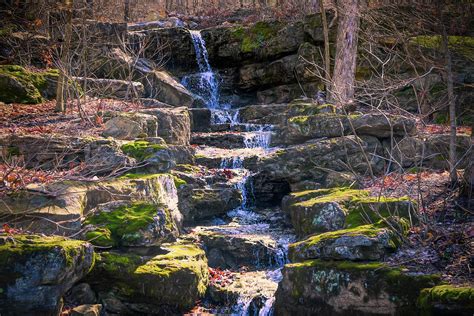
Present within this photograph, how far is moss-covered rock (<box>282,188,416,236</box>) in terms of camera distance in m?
7.56

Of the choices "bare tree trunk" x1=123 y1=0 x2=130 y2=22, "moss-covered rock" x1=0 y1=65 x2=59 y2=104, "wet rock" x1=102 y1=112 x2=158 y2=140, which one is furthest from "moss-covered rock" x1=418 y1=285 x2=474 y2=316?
"bare tree trunk" x1=123 y1=0 x2=130 y2=22

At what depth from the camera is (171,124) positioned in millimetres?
12180

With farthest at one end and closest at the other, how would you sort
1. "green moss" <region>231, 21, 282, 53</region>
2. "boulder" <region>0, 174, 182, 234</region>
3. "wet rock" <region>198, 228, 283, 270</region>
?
1. "green moss" <region>231, 21, 282, 53</region>
2. "wet rock" <region>198, 228, 283, 270</region>
3. "boulder" <region>0, 174, 182, 234</region>

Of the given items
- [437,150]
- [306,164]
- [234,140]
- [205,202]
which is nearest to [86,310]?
[205,202]

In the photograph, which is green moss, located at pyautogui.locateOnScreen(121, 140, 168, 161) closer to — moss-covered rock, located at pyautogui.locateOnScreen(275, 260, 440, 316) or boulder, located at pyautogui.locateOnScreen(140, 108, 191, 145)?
boulder, located at pyautogui.locateOnScreen(140, 108, 191, 145)

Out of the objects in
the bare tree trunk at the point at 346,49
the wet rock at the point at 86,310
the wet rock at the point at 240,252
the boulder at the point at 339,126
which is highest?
the bare tree trunk at the point at 346,49

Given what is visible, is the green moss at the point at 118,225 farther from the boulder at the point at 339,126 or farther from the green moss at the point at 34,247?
the boulder at the point at 339,126

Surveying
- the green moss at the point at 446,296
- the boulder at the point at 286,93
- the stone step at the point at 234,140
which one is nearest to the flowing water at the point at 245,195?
the stone step at the point at 234,140

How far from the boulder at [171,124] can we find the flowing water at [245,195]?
1.22 m

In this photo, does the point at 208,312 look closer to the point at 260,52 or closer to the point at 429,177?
the point at 429,177

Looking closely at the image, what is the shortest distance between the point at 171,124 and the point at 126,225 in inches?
201

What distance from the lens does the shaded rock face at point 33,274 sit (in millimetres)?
5803

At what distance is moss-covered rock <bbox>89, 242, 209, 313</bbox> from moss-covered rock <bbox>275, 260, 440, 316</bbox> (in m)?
1.27

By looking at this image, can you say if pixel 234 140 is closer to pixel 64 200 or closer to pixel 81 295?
pixel 64 200
